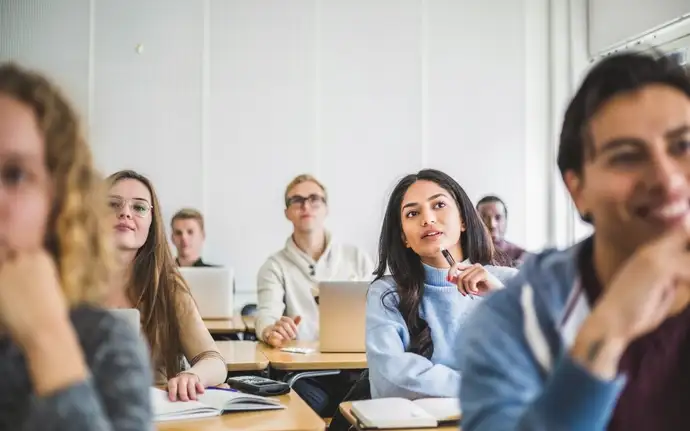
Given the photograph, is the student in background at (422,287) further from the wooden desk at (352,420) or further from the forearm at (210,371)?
the forearm at (210,371)

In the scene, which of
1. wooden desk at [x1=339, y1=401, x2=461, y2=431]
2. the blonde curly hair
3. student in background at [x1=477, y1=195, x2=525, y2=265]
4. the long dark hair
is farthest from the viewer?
student in background at [x1=477, y1=195, x2=525, y2=265]

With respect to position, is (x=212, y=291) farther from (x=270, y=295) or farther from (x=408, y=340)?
(x=408, y=340)

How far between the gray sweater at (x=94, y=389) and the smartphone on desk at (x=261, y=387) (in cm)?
117

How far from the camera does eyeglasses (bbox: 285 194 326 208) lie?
4.56 meters

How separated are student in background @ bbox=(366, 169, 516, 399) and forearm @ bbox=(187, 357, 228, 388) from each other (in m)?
0.47

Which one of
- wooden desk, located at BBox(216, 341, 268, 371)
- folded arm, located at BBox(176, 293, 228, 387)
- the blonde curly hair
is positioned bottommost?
wooden desk, located at BBox(216, 341, 268, 371)

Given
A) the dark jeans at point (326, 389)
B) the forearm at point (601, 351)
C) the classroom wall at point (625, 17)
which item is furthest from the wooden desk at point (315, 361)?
the classroom wall at point (625, 17)

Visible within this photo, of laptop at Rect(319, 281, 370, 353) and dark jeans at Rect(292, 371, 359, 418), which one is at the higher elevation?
laptop at Rect(319, 281, 370, 353)

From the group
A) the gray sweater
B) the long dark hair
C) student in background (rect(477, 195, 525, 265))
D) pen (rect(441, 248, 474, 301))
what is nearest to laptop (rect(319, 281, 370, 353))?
the long dark hair

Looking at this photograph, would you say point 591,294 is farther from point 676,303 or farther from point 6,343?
point 6,343

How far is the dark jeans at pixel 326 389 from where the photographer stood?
3.21 m

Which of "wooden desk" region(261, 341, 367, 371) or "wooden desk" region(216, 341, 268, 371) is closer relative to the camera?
"wooden desk" region(216, 341, 268, 371)

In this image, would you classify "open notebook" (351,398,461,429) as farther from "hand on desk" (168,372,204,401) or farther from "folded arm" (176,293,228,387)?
"folded arm" (176,293,228,387)

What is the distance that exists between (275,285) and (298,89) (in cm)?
248
